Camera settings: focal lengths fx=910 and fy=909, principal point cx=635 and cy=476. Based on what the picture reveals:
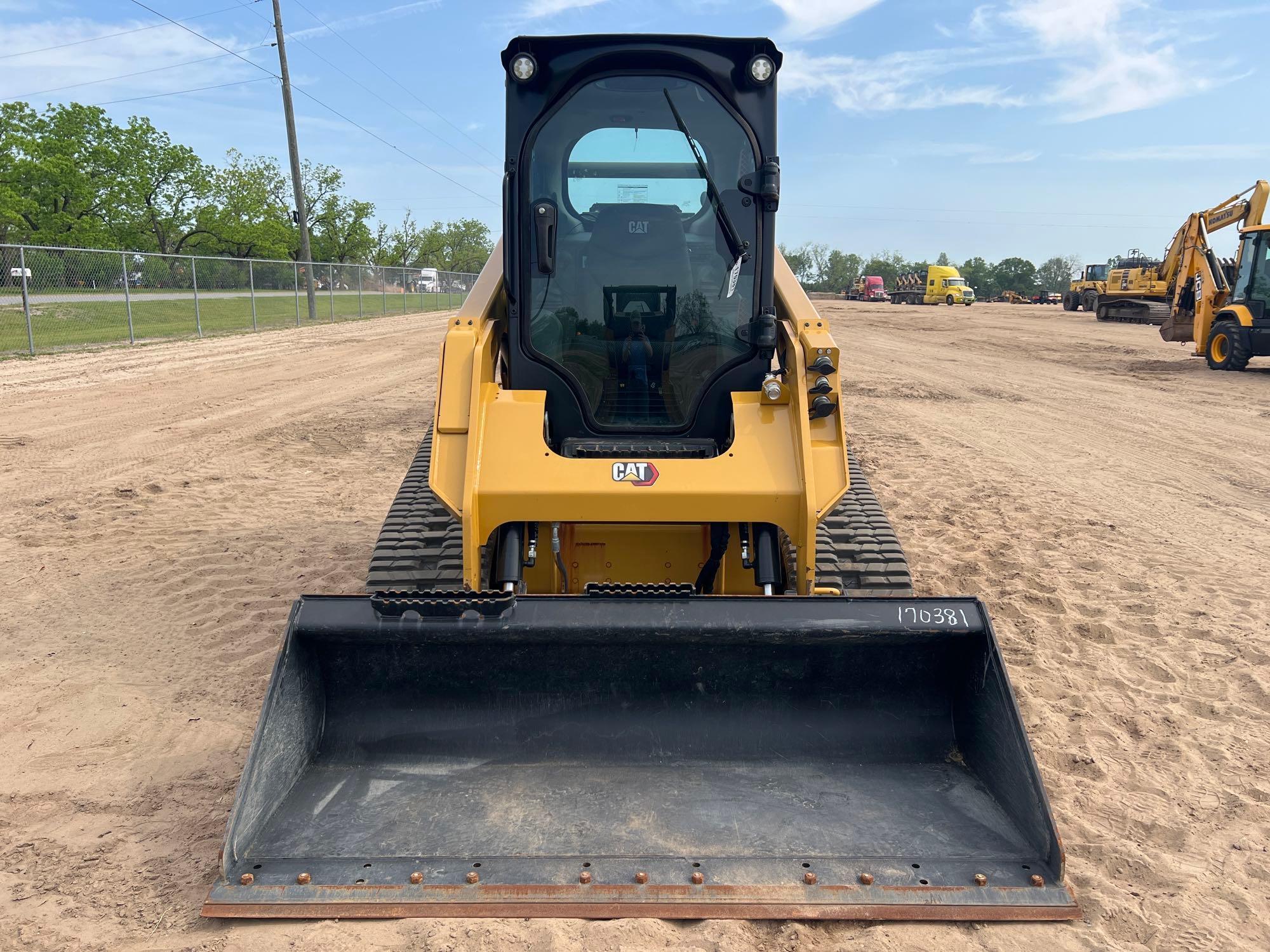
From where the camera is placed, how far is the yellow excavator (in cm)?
1653

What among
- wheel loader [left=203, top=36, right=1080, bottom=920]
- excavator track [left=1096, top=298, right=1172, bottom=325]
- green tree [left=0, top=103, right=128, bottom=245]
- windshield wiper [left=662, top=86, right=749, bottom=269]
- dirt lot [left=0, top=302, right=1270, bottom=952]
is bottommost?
dirt lot [left=0, top=302, right=1270, bottom=952]

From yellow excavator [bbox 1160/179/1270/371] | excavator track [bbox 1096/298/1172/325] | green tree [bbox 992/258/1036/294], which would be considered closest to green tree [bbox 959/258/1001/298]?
green tree [bbox 992/258/1036/294]

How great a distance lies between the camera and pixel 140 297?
66.0ft

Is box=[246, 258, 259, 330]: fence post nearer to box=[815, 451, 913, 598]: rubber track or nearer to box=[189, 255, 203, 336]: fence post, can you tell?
box=[189, 255, 203, 336]: fence post

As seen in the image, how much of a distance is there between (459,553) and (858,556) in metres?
1.83

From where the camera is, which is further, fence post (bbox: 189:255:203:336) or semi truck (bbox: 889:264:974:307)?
semi truck (bbox: 889:264:974:307)

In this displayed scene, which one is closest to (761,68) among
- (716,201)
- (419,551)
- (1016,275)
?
(716,201)

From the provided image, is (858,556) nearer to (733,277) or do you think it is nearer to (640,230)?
(733,277)

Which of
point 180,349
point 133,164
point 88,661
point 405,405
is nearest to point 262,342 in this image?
point 180,349

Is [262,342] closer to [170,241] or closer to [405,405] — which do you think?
[405,405]

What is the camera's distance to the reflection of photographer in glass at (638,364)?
408cm

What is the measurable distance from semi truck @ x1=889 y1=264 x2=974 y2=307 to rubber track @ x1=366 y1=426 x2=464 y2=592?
5187 cm

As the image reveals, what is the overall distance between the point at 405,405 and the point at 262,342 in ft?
34.7

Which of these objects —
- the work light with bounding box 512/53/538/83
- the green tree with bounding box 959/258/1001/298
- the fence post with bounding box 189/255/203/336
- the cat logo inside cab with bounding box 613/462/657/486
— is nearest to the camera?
the cat logo inside cab with bounding box 613/462/657/486
